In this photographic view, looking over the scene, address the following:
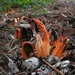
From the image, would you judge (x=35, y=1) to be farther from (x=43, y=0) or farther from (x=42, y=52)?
(x=42, y=52)

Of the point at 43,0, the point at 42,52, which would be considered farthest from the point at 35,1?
the point at 42,52

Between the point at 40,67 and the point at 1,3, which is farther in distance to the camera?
the point at 1,3

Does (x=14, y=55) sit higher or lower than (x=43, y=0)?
higher

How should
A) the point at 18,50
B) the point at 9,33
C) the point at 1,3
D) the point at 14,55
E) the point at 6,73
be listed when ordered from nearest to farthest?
the point at 6,73 → the point at 14,55 → the point at 18,50 → the point at 9,33 → the point at 1,3

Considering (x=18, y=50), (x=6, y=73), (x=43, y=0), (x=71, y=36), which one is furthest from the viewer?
(x=43, y=0)

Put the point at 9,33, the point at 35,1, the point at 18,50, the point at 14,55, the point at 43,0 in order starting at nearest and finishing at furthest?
1. the point at 14,55
2. the point at 18,50
3. the point at 9,33
4. the point at 35,1
5. the point at 43,0

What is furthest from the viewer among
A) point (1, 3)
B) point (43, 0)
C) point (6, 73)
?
point (43, 0)

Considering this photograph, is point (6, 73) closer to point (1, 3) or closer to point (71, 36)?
point (71, 36)

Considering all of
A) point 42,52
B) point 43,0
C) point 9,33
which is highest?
point 42,52

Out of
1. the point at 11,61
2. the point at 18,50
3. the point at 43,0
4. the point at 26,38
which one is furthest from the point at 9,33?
the point at 43,0
